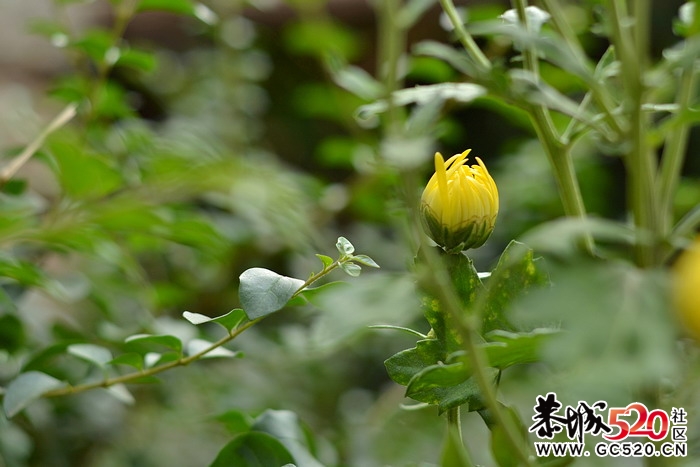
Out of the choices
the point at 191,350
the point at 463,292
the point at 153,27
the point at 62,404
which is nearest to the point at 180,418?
the point at 62,404

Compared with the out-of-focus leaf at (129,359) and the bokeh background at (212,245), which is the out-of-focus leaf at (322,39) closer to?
the bokeh background at (212,245)

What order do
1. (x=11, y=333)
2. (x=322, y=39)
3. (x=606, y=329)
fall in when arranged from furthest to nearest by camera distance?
(x=322, y=39) → (x=11, y=333) → (x=606, y=329)

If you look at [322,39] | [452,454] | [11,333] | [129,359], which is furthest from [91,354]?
[322,39]

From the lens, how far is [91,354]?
44cm

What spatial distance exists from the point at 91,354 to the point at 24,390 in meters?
0.04

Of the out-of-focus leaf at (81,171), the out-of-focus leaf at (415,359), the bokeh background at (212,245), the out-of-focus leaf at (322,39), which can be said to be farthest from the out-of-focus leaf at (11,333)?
the out-of-focus leaf at (322,39)

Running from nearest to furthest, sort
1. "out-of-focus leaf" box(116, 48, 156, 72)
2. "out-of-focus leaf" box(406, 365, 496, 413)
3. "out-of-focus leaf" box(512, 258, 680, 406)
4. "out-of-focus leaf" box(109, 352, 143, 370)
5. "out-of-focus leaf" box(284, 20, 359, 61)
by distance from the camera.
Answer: "out-of-focus leaf" box(512, 258, 680, 406)
"out-of-focus leaf" box(406, 365, 496, 413)
"out-of-focus leaf" box(109, 352, 143, 370)
"out-of-focus leaf" box(116, 48, 156, 72)
"out-of-focus leaf" box(284, 20, 359, 61)

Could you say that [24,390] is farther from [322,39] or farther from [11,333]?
[322,39]

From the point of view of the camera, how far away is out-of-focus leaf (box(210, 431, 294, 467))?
0.39 meters

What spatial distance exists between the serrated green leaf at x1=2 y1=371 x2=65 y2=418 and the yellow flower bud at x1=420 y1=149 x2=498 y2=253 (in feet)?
0.74

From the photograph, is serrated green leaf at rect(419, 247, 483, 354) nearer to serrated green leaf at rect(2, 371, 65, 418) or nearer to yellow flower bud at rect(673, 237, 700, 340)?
yellow flower bud at rect(673, 237, 700, 340)

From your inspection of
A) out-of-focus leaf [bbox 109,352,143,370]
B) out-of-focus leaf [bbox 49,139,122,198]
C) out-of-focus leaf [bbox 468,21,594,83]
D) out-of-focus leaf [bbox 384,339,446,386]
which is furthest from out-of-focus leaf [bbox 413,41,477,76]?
out-of-focus leaf [bbox 49,139,122,198]

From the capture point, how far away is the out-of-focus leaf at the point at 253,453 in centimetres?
39

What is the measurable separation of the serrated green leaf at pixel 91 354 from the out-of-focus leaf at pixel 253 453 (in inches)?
3.3
